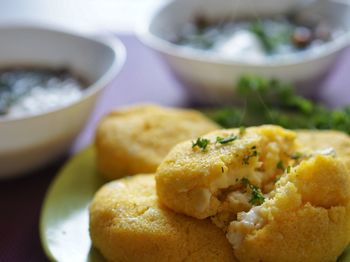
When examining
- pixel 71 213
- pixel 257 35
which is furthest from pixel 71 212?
pixel 257 35

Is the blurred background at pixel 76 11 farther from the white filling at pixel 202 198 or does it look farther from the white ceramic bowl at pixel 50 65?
the white filling at pixel 202 198

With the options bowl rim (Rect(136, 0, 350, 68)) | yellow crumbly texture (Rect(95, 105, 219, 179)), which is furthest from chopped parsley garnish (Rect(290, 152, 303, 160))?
bowl rim (Rect(136, 0, 350, 68))

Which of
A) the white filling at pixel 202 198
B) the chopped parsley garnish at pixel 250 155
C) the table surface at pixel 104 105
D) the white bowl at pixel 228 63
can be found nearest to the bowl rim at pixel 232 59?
the white bowl at pixel 228 63

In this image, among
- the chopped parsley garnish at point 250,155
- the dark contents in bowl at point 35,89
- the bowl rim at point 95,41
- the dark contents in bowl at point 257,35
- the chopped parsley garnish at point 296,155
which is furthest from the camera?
the dark contents in bowl at point 257,35

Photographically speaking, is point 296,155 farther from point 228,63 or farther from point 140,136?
point 228,63

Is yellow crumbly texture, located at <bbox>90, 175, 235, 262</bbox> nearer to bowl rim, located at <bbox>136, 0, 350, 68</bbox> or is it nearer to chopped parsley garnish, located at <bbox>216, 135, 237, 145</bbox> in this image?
chopped parsley garnish, located at <bbox>216, 135, 237, 145</bbox>
